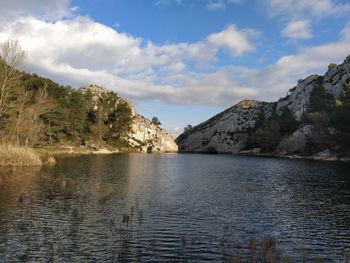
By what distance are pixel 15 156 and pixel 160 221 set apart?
41.0m

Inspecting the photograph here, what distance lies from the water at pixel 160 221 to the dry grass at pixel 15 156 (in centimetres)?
1112

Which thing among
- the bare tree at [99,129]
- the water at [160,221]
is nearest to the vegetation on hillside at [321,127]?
the bare tree at [99,129]

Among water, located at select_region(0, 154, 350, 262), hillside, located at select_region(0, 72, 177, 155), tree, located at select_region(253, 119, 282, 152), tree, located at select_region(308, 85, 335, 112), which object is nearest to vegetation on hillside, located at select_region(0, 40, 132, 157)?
hillside, located at select_region(0, 72, 177, 155)

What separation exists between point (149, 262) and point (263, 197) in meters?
27.6

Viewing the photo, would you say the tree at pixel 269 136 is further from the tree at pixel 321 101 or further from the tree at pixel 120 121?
the tree at pixel 120 121

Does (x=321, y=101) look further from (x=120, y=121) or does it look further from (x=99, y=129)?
(x=99, y=129)

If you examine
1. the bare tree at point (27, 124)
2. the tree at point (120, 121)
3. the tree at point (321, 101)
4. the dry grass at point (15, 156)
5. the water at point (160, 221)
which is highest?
the tree at point (321, 101)

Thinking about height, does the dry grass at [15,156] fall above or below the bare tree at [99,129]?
below

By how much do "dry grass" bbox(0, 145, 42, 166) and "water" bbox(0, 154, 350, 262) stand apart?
1112 centimetres

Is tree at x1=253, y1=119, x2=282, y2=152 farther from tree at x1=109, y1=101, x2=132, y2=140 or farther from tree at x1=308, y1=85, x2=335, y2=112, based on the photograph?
tree at x1=109, y1=101, x2=132, y2=140

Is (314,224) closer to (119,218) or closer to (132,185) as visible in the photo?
(119,218)

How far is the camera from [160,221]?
3031 centimetres

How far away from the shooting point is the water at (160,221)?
22.2 meters

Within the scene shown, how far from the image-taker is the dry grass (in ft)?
204
